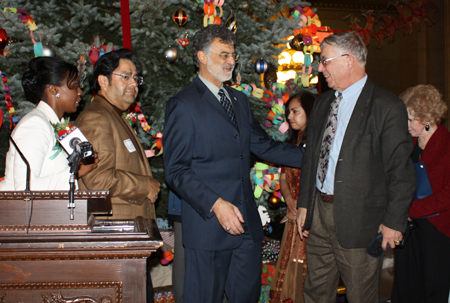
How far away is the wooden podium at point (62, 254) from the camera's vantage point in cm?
151

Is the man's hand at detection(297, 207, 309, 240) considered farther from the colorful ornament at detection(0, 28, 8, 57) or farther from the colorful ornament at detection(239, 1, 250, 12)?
the colorful ornament at detection(0, 28, 8, 57)

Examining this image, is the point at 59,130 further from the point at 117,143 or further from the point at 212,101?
the point at 212,101

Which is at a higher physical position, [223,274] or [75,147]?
Answer: [75,147]

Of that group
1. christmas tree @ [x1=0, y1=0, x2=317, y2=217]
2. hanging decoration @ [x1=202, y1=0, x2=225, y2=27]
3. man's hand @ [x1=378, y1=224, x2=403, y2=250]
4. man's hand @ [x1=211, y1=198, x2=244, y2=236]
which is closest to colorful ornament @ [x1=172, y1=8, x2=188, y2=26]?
christmas tree @ [x1=0, y1=0, x2=317, y2=217]

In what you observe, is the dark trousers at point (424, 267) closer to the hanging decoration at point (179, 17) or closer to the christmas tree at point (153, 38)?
the christmas tree at point (153, 38)

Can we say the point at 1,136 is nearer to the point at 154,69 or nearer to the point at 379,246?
the point at 154,69

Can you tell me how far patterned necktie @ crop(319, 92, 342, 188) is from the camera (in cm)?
235

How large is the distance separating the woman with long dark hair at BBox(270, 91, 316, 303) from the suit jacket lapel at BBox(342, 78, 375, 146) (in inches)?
35.6

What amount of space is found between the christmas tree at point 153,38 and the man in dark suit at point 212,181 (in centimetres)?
116

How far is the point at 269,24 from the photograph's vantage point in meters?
3.94

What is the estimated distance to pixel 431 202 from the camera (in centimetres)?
270

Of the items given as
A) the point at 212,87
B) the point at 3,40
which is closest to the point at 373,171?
the point at 212,87

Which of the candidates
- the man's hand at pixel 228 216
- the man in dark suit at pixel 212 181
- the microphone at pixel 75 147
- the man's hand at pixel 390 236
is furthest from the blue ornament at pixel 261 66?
the microphone at pixel 75 147

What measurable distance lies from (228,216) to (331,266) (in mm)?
809
